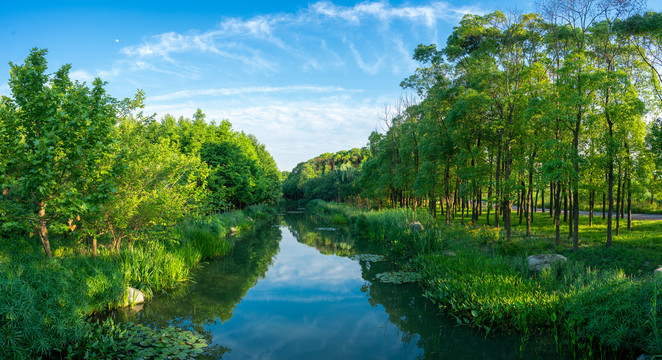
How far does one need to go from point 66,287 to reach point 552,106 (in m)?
16.5

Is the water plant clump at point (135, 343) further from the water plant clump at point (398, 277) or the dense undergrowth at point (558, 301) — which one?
the water plant clump at point (398, 277)

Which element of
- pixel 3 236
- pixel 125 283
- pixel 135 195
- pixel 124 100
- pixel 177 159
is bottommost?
pixel 125 283

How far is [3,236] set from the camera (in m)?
11.2

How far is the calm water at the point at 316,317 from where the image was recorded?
7332 mm

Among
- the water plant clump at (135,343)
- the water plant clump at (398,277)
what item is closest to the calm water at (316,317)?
the water plant clump at (398,277)

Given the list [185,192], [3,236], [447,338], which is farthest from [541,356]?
[3,236]

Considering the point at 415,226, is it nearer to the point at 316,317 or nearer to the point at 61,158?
the point at 316,317

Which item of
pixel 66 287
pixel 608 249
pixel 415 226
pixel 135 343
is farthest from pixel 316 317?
pixel 608 249

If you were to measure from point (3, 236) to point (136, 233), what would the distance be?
14.0 ft

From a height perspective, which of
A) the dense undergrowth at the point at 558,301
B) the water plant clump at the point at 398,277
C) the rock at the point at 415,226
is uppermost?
the rock at the point at 415,226

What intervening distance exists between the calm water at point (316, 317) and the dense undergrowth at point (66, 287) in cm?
81

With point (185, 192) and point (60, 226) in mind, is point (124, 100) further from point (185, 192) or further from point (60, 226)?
point (60, 226)

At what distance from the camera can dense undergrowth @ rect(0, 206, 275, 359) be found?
5820 millimetres

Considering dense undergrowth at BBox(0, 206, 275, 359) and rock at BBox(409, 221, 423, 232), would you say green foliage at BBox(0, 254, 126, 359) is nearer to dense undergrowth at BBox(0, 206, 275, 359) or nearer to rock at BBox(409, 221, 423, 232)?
dense undergrowth at BBox(0, 206, 275, 359)
